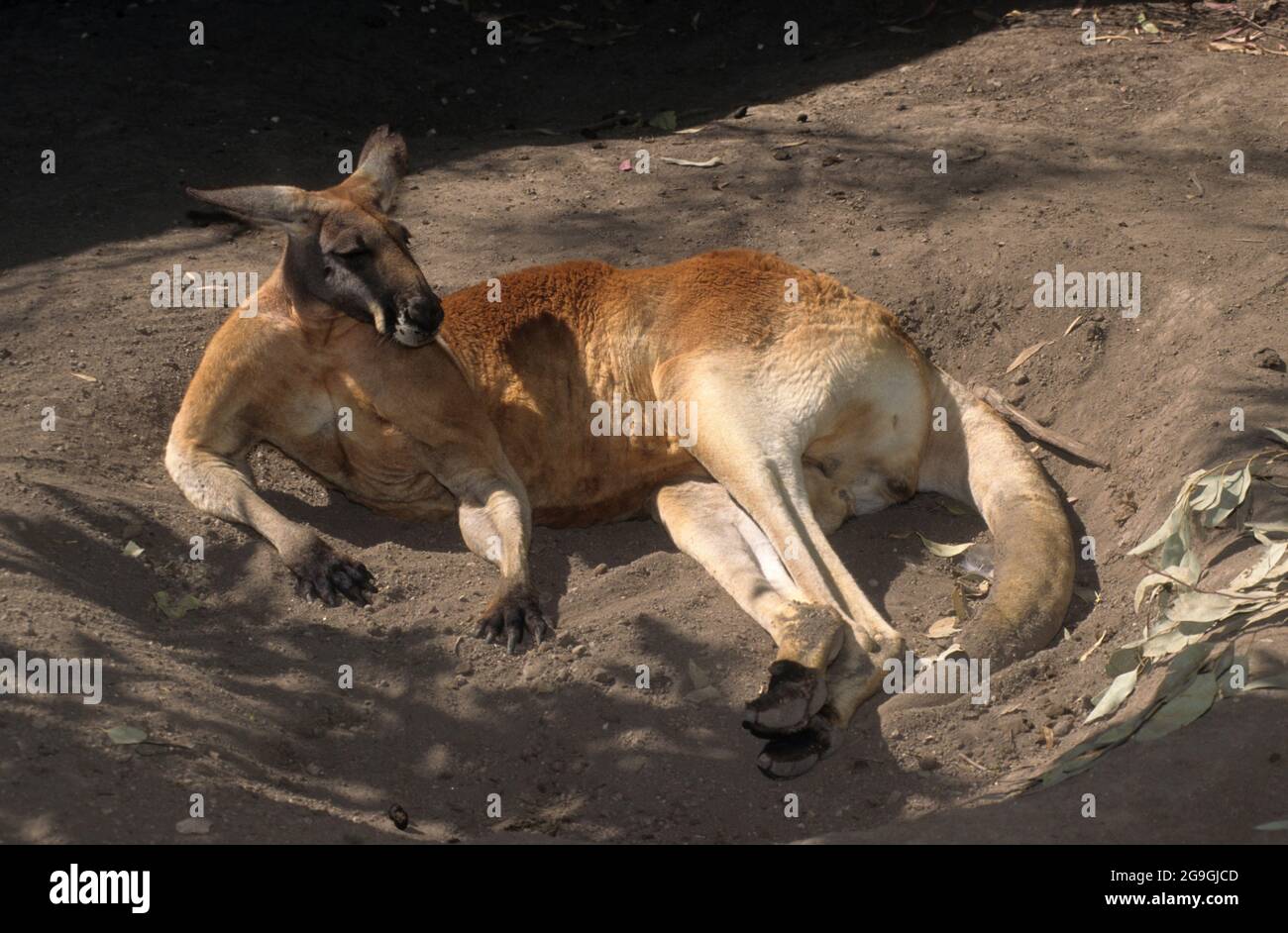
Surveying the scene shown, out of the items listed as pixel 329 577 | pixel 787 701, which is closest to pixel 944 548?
pixel 787 701

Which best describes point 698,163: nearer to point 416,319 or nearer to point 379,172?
point 379,172

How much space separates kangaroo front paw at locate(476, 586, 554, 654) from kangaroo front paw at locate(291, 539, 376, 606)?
459 millimetres

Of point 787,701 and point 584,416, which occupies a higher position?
point 584,416

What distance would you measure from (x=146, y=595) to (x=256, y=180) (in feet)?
12.8

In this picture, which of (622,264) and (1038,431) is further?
(622,264)

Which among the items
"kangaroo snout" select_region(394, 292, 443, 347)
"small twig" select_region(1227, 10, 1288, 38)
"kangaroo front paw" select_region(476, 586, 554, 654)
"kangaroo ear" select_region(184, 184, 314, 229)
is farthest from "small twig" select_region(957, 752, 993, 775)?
"small twig" select_region(1227, 10, 1288, 38)

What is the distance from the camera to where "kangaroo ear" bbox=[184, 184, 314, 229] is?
4980 millimetres

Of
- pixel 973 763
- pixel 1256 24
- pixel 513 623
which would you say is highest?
pixel 1256 24

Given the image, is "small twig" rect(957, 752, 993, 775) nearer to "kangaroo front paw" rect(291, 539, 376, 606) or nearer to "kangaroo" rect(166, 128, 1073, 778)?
"kangaroo" rect(166, 128, 1073, 778)

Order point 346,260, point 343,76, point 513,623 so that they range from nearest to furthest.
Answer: point 513,623 → point 346,260 → point 343,76

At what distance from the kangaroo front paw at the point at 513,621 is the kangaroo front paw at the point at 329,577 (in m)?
0.46

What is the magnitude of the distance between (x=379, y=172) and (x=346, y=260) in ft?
2.02

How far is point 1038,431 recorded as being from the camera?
5.66 metres

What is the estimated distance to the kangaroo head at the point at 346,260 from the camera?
16.3 feet
